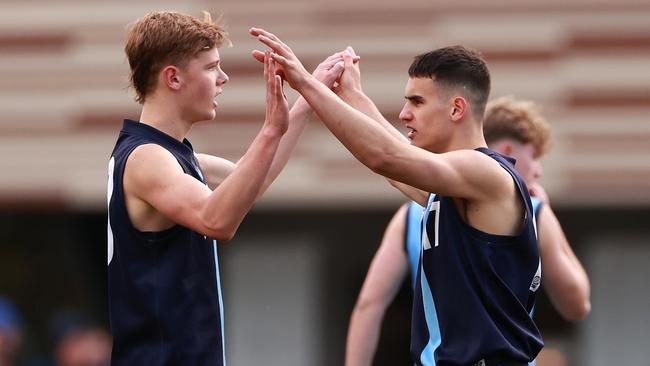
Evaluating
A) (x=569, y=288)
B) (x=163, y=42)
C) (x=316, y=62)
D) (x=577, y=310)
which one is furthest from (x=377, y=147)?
(x=316, y=62)

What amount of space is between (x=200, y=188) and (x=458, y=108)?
Answer: 1.16 m

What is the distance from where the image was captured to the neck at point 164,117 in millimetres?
5449

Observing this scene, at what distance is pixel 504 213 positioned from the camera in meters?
5.39

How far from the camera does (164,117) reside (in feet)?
17.9

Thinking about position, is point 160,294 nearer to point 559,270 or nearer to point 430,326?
point 430,326

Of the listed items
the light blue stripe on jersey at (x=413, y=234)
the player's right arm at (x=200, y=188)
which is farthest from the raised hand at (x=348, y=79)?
the light blue stripe on jersey at (x=413, y=234)

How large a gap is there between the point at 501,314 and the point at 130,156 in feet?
5.22

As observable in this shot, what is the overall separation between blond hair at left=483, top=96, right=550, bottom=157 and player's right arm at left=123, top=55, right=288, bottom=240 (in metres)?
2.19

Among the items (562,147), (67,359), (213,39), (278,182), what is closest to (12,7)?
(278,182)

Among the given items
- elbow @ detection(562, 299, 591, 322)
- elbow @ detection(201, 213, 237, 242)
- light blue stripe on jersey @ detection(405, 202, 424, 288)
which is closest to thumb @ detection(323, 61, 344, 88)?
elbow @ detection(201, 213, 237, 242)

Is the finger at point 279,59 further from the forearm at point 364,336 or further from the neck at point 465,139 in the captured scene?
the forearm at point 364,336

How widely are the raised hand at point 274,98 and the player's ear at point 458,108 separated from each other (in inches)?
31.0

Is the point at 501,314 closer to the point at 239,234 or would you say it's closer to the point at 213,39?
the point at 213,39

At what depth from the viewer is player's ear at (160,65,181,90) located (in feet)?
17.8
